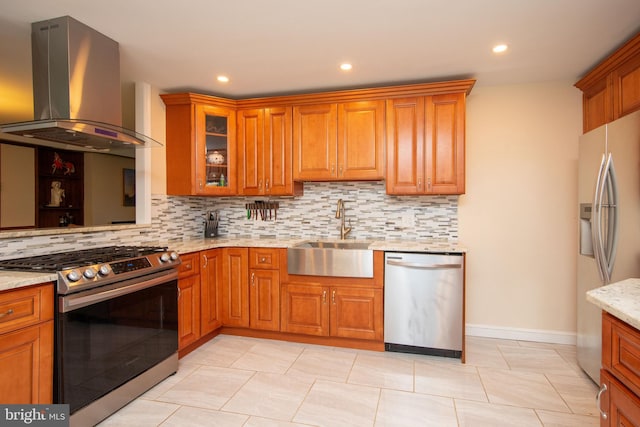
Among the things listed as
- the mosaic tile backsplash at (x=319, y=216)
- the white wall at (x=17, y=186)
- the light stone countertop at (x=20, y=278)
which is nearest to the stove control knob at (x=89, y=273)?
the light stone countertop at (x=20, y=278)

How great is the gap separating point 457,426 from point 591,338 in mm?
1220

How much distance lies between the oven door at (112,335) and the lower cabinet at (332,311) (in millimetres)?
998

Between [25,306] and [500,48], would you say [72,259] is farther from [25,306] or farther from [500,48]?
[500,48]

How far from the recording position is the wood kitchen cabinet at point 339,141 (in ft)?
10.4

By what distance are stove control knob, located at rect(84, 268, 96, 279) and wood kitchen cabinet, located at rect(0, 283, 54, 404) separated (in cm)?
15

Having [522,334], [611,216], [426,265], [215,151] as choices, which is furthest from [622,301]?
[215,151]

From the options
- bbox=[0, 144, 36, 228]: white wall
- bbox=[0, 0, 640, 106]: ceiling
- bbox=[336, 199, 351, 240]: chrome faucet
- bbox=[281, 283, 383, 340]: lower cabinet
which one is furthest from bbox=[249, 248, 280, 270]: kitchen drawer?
bbox=[0, 144, 36, 228]: white wall

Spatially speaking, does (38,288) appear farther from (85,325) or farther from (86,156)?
(86,156)

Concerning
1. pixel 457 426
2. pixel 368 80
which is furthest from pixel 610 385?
pixel 368 80

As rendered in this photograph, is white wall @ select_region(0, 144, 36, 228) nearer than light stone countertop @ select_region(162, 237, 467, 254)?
No

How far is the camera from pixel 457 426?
1.91 m

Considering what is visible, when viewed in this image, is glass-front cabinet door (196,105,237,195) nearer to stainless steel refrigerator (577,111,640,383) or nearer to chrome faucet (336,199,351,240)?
chrome faucet (336,199,351,240)

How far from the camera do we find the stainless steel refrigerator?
196 cm

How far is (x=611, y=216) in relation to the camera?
2.08 metres
